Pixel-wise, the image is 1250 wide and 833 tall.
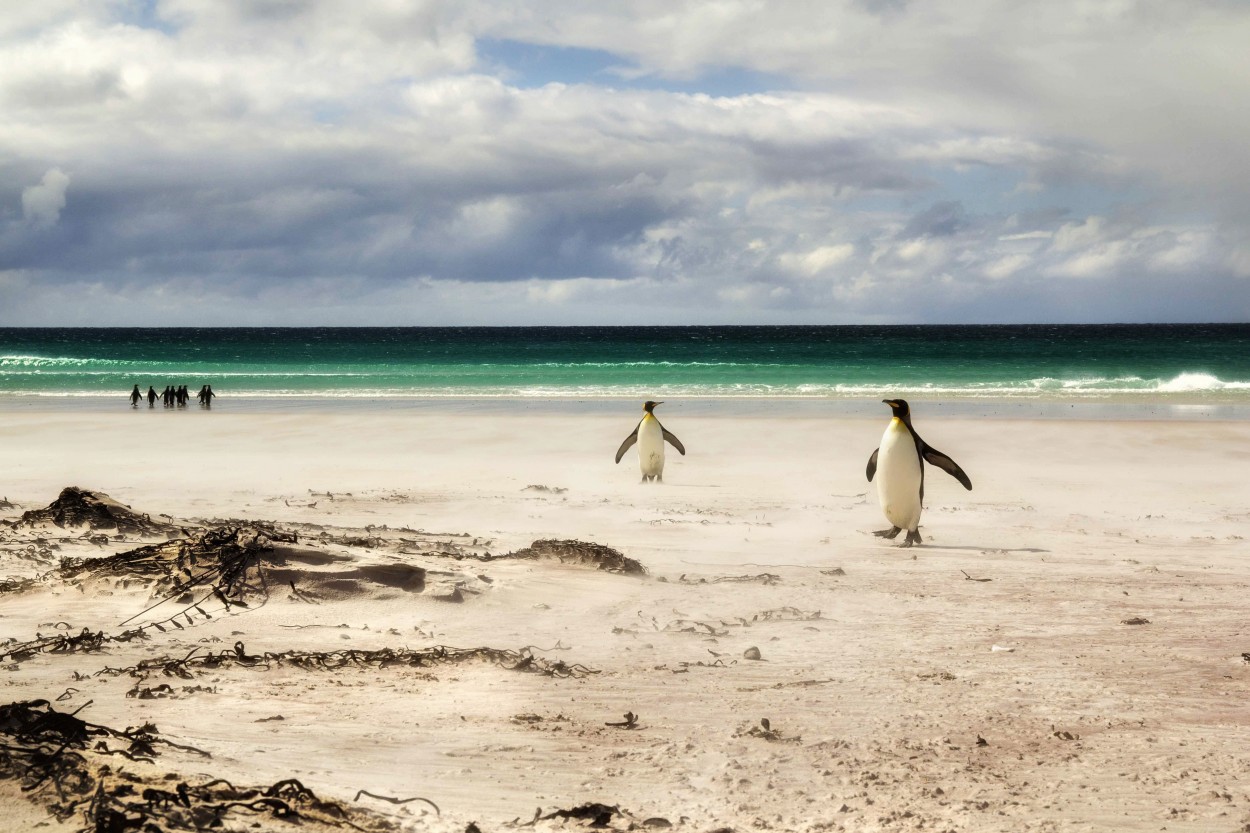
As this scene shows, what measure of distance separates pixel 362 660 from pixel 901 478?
6.01 metres

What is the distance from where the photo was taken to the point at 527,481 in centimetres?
1311

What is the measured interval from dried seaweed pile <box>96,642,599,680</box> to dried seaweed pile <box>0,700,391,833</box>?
1504 millimetres

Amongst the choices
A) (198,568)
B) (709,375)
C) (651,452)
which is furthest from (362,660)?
(709,375)

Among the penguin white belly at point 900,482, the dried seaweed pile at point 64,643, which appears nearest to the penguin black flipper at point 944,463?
the penguin white belly at point 900,482

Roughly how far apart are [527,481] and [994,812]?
31.9 feet

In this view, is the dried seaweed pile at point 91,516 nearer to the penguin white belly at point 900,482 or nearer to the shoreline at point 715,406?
the penguin white belly at point 900,482

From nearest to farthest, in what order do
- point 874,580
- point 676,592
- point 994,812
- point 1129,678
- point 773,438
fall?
point 994,812 → point 1129,678 → point 676,592 → point 874,580 → point 773,438

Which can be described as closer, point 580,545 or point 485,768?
point 485,768

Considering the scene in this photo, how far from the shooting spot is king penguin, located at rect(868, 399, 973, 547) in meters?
9.70

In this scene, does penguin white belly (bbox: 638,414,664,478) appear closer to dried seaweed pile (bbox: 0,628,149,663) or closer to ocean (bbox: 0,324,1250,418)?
dried seaweed pile (bbox: 0,628,149,663)

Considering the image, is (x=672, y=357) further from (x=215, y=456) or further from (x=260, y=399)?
(x=215, y=456)

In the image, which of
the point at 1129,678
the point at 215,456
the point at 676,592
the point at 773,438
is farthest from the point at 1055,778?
the point at 773,438

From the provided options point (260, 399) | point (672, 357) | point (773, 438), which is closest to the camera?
point (773, 438)

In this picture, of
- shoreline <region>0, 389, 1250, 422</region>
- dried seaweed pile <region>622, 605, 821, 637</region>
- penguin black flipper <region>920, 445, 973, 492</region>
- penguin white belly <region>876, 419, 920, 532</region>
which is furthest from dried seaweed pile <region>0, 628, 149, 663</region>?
shoreline <region>0, 389, 1250, 422</region>
